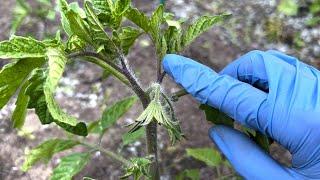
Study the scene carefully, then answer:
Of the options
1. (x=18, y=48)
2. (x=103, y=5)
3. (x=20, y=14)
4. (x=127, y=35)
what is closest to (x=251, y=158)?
(x=127, y=35)

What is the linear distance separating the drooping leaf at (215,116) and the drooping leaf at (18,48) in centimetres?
60

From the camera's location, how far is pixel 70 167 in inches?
60.4

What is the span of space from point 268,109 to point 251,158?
161 millimetres

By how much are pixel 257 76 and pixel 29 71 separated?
0.74 m

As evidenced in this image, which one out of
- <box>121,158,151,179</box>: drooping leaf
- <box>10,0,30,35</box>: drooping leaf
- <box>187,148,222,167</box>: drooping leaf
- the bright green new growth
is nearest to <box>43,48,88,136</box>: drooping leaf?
the bright green new growth

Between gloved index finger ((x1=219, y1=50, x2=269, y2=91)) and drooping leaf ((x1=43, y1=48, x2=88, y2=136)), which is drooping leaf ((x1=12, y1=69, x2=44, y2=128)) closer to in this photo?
drooping leaf ((x1=43, y1=48, x2=88, y2=136))

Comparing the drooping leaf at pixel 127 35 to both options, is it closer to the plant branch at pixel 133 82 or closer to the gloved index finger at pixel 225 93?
the plant branch at pixel 133 82

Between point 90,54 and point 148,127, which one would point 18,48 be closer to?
point 90,54

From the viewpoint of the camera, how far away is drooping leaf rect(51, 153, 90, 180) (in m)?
1.52

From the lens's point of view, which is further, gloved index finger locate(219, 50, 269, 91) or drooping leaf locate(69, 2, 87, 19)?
gloved index finger locate(219, 50, 269, 91)

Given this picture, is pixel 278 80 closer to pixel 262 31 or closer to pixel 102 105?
pixel 102 105

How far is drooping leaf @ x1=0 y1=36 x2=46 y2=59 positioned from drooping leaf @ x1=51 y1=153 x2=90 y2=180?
1.73ft

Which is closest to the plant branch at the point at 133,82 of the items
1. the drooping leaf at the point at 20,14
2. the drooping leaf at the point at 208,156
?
the drooping leaf at the point at 208,156

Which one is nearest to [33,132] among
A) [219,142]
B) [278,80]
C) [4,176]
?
[4,176]
